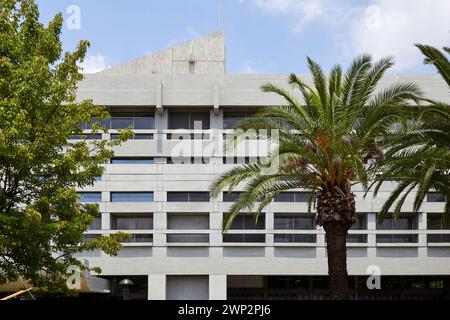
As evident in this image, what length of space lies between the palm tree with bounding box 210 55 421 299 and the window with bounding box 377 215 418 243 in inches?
804

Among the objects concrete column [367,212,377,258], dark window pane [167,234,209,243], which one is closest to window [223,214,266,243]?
dark window pane [167,234,209,243]

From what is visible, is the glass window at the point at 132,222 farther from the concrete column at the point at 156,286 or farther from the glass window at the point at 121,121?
the glass window at the point at 121,121

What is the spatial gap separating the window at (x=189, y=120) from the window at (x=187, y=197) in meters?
4.42

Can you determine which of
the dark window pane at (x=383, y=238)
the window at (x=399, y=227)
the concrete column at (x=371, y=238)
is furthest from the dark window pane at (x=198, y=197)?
the dark window pane at (x=383, y=238)

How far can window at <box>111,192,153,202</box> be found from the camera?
39.5 metres

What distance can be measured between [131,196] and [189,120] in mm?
6275

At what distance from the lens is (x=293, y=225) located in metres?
39.7

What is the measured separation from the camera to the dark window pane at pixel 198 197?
39.7 meters

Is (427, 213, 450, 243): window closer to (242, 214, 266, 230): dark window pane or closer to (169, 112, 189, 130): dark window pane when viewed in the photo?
(242, 214, 266, 230): dark window pane

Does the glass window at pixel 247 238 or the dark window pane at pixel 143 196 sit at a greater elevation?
the dark window pane at pixel 143 196

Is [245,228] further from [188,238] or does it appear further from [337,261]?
[337,261]

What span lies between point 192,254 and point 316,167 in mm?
20654
